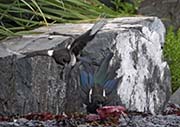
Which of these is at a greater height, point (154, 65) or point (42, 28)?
point (42, 28)

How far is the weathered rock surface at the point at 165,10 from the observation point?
23.0ft

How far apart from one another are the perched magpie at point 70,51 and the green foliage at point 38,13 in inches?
22.8

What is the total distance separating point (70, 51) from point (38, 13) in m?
0.87

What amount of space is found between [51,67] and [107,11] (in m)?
1.46

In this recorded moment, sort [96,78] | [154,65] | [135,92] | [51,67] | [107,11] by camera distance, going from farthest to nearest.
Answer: [107,11] < [154,65] < [135,92] < [51,67] < [96,78]

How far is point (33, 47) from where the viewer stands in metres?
3.96

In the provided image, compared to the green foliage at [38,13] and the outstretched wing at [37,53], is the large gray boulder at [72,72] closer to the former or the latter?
the outstretched wing at [37,53]

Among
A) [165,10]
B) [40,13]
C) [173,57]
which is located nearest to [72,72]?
[40,13]

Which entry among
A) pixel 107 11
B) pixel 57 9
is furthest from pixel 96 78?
pixel 107 11

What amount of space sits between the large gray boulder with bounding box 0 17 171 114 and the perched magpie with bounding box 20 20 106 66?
9 centimetres

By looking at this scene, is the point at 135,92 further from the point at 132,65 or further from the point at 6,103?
the point at 6,103

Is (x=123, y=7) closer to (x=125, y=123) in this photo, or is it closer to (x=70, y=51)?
(x=70, y=51)

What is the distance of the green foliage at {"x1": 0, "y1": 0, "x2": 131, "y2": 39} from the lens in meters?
4.41

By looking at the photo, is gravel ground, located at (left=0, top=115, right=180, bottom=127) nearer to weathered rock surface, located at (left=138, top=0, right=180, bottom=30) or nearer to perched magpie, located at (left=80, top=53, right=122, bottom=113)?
perched magpie, located at (left=80, top=53, right=122, bottom=113)
